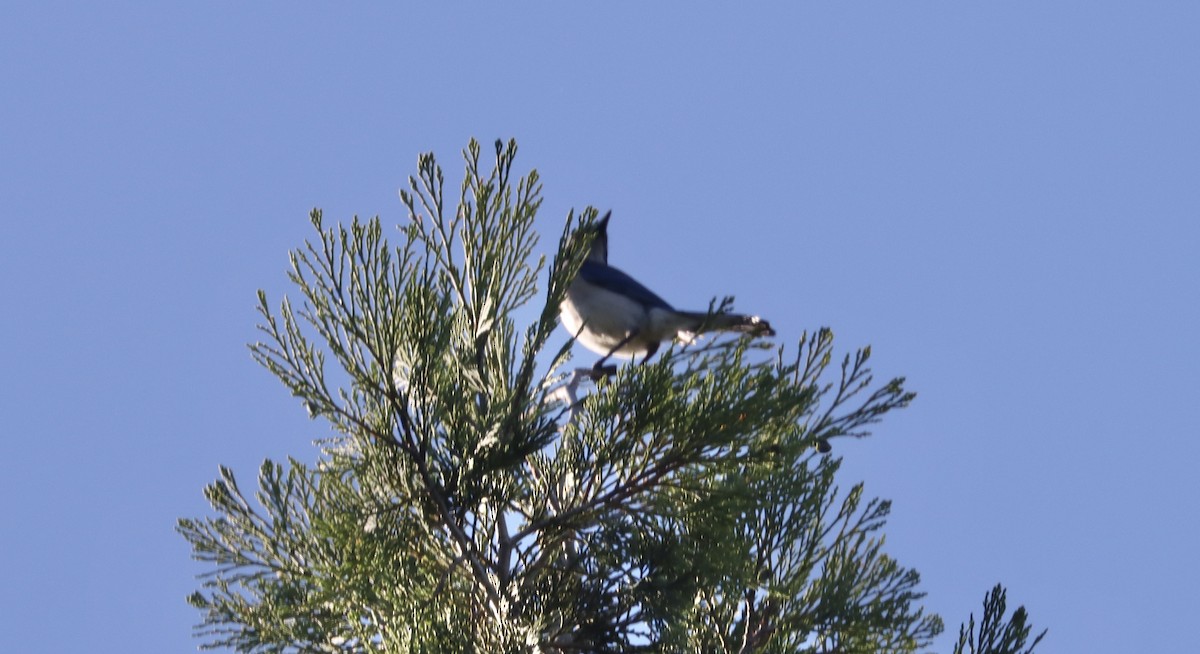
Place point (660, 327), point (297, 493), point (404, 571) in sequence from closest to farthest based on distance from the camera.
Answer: point (404, 571) < point (297, 493) < point (660, 327)

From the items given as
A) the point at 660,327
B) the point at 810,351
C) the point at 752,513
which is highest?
the point at 660,327

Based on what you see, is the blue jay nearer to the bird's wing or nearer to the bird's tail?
the bird's wing

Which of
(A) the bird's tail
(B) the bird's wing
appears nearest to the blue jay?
(B) the bird's wing

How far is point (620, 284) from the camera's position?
8578mm

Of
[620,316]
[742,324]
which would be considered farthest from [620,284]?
[742,324]

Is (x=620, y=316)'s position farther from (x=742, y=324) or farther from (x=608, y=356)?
(x=742, y=324)

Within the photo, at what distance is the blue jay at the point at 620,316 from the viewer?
8250 millimetres

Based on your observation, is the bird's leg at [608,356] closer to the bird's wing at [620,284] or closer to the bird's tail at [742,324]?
the bird's wing at [620,284]

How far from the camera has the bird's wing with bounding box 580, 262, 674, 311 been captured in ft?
27.7

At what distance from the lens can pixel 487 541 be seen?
18.2 ft

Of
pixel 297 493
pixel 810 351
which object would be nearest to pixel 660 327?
pixel 810 351

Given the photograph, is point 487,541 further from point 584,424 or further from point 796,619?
point 796,619

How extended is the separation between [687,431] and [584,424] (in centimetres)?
45

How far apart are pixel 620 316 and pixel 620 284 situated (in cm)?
36
